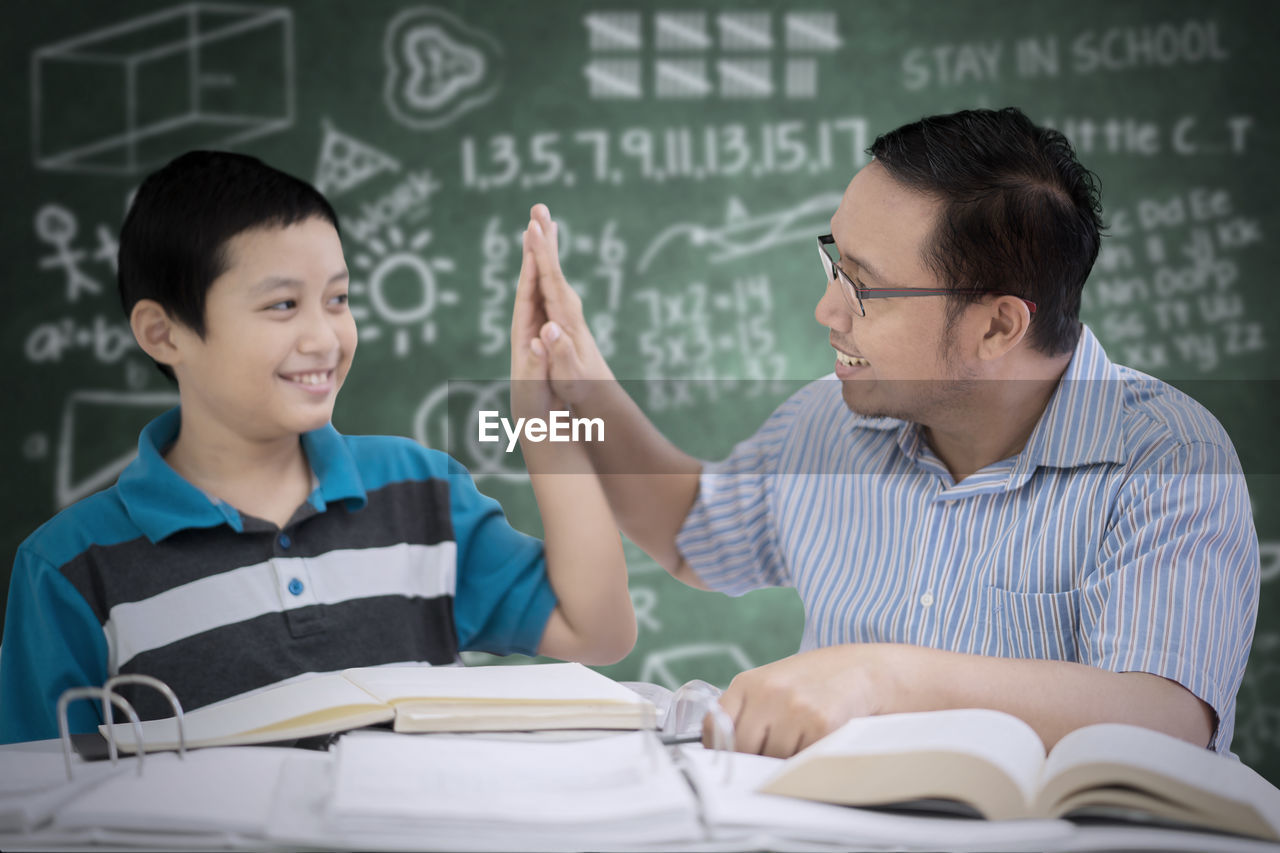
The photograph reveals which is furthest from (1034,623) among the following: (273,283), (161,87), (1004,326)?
(161,87)

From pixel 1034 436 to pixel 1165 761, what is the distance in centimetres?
55

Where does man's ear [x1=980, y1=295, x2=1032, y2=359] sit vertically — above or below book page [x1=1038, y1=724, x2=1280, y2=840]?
above

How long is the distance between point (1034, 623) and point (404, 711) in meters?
0.64

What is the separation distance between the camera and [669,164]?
2.49 meters

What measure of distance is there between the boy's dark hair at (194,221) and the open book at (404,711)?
0.42 m

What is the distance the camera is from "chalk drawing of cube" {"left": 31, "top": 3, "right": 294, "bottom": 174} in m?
2.37

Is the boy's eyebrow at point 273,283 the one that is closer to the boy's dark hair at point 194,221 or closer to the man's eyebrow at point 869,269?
the boy's dark hair at point 194,221

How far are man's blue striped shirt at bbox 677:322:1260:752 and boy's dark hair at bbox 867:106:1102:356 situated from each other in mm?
102

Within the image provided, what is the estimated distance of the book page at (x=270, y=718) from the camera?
2.64 ft

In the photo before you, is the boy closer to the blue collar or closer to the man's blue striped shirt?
the blue collar

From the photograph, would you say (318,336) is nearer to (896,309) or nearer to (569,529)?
(569,529)

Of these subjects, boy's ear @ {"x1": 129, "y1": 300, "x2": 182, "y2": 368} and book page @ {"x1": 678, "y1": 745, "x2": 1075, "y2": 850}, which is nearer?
book page @ {"x1": 678, "y1": 745, "x2": 1075, "y2": 850}

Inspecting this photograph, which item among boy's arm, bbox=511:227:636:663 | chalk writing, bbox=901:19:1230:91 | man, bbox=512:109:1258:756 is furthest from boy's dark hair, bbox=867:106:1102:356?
chalk writing, bbox=901:19:1230:91

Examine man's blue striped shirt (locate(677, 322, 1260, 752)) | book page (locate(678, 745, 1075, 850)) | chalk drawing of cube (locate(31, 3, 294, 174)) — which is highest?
chalk drawing of cube (locate(31, 3, 294, 174))
